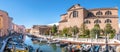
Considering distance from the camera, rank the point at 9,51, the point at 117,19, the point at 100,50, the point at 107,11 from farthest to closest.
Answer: the point at 107,11, the point at 117,19, the point at 100,50, the point at 9,51

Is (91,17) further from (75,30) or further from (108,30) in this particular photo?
(108,30)

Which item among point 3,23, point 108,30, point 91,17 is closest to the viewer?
point 108,30

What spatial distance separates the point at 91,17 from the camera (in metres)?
57.7

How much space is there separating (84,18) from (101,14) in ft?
18.1

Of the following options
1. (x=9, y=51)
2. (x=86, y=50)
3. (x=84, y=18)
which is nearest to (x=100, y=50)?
(x=86, y=50)

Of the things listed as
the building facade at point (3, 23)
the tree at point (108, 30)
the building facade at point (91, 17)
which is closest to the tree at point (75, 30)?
the building facade at point (91, 17)

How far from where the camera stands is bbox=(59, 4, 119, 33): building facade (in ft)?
182

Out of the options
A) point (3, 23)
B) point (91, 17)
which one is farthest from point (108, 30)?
point (3, 23)

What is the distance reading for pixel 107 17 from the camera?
5559 cm

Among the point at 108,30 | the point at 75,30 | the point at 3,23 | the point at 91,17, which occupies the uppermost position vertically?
the point at 91,17

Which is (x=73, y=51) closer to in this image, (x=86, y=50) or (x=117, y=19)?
(x=86, y=50)

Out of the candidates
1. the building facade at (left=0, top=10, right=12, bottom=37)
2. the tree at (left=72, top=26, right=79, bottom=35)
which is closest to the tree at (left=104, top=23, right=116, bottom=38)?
the tree at (left=72, top=26, right=79, bottom=35)

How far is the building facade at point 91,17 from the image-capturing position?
55.4m

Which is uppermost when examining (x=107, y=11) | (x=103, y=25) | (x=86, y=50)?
(x=107, y=11)
